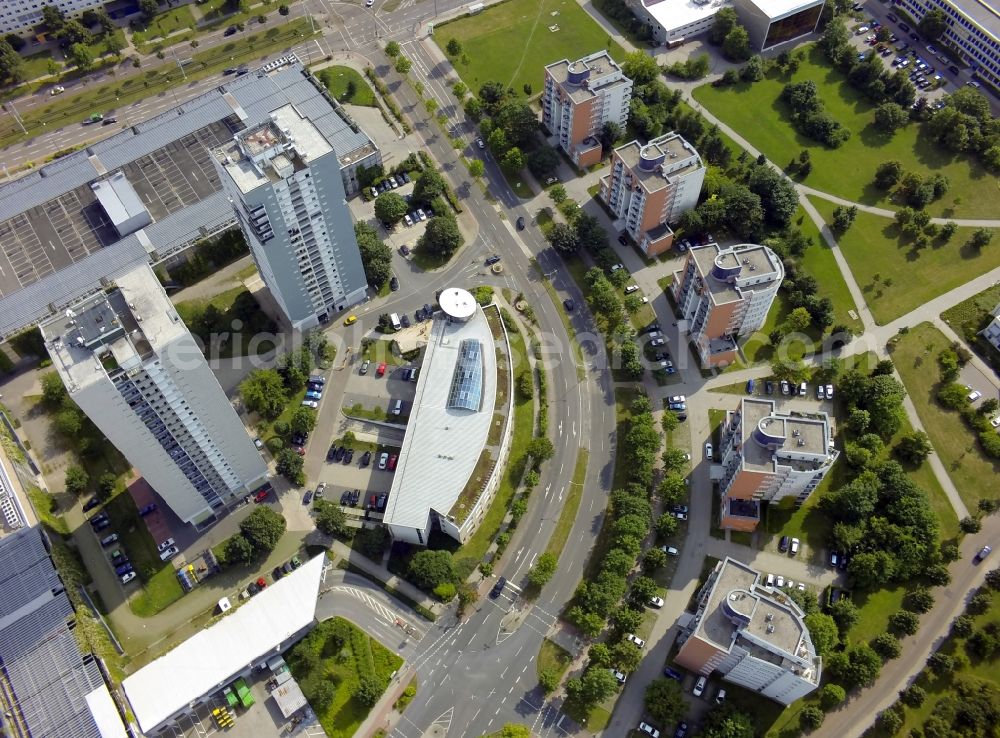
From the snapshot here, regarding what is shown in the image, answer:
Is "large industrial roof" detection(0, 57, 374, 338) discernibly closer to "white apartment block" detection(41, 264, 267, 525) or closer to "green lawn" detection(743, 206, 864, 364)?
"white apartment block" detection(41, 264, 267, 525)

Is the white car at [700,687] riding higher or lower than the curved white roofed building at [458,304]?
lower

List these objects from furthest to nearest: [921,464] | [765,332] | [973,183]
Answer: [973,183] < [765,332] < [921,464]

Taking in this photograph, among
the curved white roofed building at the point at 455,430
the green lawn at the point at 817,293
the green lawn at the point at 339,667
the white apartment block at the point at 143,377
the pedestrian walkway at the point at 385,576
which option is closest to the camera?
the white apartment block at the point at 143,377

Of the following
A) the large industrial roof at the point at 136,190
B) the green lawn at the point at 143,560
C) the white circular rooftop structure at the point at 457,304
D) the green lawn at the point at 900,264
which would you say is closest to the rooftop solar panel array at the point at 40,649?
the green lawn at the point at 143,560

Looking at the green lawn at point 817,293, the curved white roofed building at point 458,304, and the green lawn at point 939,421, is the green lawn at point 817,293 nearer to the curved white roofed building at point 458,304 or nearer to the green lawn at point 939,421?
the green lawn at point 939,421

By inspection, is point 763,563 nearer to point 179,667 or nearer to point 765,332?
point 765,332

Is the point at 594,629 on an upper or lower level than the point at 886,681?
upper

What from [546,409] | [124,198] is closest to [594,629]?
[546,409]

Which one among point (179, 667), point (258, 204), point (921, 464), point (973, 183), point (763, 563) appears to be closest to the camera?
point (179, 667)
